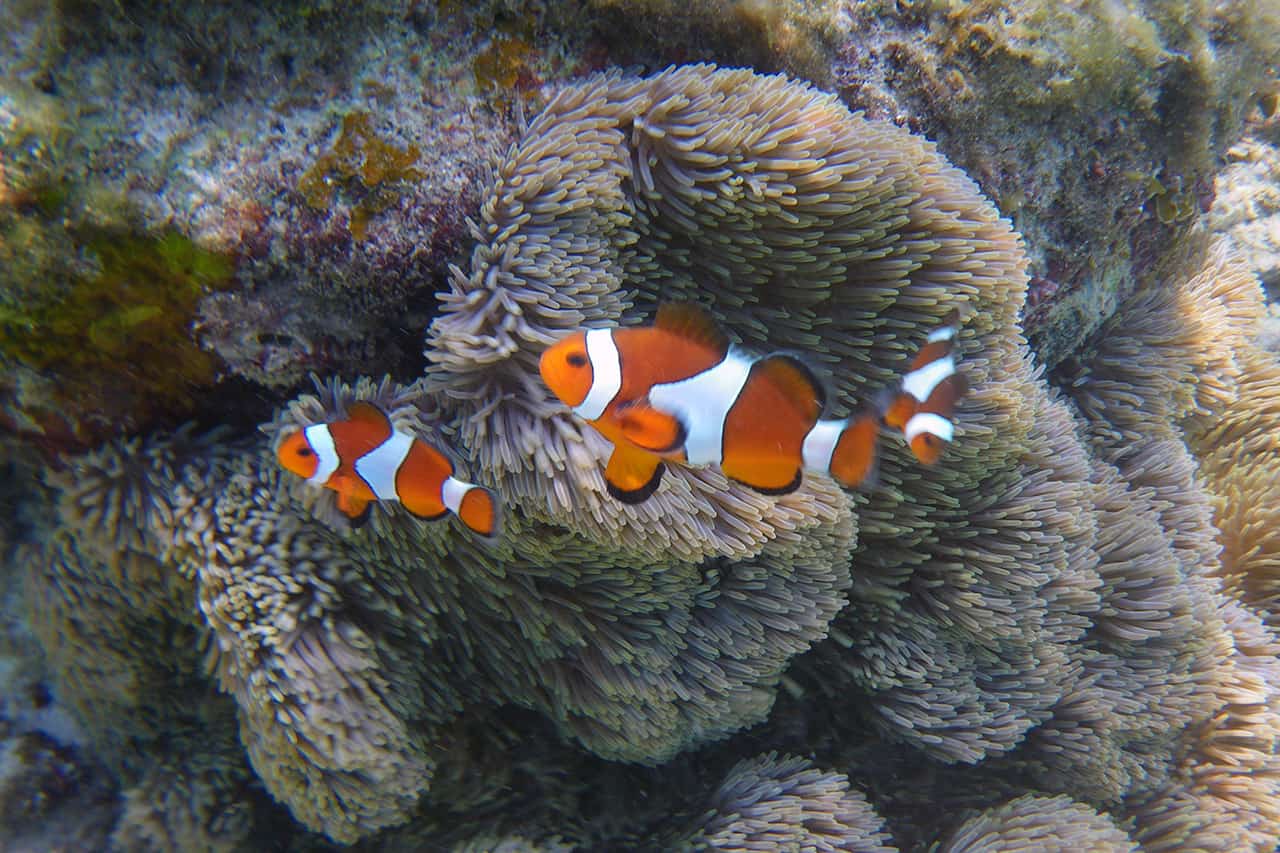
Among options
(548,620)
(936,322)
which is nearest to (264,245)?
(548,620)

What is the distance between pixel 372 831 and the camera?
190cm

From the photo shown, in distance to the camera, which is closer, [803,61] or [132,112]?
[132,112]

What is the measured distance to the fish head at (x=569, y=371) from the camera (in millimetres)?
1117

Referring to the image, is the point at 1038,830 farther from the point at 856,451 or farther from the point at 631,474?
the point at 631,474

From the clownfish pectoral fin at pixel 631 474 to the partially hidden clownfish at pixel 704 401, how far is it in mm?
20

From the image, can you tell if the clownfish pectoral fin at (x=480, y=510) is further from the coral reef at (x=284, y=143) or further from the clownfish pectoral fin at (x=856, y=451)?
the clownfish pectoral fin at (x=856, y=451)

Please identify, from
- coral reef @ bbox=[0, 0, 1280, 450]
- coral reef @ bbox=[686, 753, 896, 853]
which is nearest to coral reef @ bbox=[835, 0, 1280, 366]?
coral reef @ bbox=[0, 0, 1280, 450]

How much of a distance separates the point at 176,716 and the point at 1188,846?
294 cm

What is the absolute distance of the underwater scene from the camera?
143 centimetres

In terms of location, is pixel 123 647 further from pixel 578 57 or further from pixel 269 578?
pixel 578 57

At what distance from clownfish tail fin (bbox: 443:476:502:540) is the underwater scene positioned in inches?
0.4

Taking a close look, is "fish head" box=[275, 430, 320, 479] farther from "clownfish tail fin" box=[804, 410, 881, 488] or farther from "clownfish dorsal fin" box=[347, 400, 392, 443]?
"clownfish tail fin" box=[804, 410, 881, 488]

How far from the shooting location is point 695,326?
118cm

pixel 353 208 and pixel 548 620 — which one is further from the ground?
pixel 353 208
